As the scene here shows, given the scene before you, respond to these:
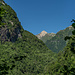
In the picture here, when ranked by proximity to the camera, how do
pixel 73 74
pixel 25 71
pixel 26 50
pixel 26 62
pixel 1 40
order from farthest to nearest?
pixel 26 50 < pixel 1 40 < pixel 26 62 < pixel 25 71 < pixel 73 74

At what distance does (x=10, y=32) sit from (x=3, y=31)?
8249mm

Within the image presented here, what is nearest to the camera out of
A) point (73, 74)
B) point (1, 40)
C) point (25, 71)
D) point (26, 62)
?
point (73, 74)

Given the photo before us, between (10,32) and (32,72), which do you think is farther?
(10,32)

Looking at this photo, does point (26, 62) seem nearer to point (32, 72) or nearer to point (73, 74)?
point (32, 72)

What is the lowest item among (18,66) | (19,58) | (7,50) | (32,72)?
(32,72)

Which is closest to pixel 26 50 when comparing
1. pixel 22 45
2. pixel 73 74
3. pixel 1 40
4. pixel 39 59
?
pixel 22 45

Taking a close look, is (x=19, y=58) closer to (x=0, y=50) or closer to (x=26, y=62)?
(x=26, y=62)

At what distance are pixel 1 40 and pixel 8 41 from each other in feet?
23.1

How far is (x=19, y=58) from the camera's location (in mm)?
104000

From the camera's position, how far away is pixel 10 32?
4641 inches

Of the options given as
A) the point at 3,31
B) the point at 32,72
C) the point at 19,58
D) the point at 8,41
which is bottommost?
the point at 32,72

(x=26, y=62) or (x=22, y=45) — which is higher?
(x=22, y=45)

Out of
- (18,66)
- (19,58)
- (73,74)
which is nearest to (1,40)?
(19,58)

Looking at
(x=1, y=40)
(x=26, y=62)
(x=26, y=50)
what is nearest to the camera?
(x=26, y=62)
